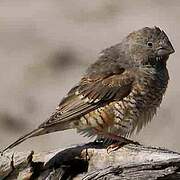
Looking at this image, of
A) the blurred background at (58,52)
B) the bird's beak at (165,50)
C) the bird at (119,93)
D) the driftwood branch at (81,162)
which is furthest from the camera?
the blurred background at (58,52)

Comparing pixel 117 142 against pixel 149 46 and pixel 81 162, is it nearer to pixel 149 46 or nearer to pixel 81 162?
pixel 81 162

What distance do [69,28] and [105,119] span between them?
6.34 metres

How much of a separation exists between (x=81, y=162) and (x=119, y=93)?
1.26m

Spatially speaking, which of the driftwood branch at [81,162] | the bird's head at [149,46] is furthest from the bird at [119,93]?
the driftwood branch at [81,162]

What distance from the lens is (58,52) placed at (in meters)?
14.1

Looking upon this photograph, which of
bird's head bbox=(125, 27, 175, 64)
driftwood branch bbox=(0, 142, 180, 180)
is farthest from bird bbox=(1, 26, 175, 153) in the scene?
driftwood branch bbox=(0, 142, 180, 180)

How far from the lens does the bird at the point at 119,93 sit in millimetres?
8688

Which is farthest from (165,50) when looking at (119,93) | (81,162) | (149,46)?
(81,162)

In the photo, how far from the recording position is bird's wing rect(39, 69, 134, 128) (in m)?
8.71

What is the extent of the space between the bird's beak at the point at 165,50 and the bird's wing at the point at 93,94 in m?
0.31

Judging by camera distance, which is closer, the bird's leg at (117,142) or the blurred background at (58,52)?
the bird's leg at (117,142)

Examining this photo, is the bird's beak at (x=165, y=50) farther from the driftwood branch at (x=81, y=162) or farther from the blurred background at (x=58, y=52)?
the blurred background at (x=58, y=52)

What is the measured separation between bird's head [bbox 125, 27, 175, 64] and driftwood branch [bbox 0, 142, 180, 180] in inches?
52.6

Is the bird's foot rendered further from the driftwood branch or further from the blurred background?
the blurred background
